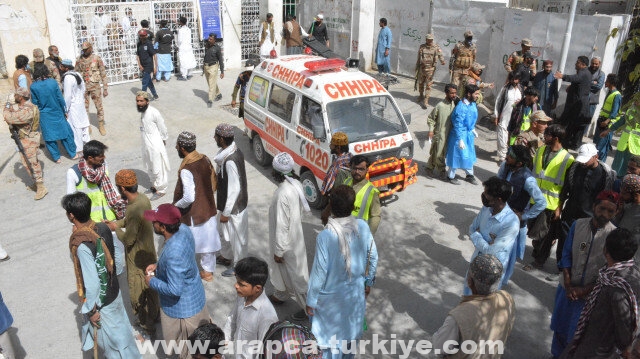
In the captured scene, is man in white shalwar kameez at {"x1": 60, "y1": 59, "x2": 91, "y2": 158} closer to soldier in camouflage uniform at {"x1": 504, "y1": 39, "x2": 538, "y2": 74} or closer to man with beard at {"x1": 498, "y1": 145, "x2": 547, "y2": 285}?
man with beard at {"x1": 498, "y1": 145, "x2": 547, "y2": 285}

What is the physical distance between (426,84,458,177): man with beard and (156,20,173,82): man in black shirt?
26.9ft

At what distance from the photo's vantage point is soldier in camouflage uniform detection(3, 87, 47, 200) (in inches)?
320

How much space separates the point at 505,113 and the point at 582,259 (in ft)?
19.1

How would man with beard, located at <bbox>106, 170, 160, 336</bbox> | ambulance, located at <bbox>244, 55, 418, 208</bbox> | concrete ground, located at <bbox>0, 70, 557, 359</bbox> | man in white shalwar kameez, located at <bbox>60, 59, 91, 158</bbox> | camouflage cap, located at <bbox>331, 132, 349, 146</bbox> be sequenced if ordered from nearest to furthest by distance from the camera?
man with beard, located at <bbox>106, 170, 160, 336</bbox>
concrete ground, located at <bbox>0, 70, 557, 359</bbox>
camouflage cap, located at <bbox>331, 132, 349, 146</bbox>
ambulance, located at <bbox>244, 55, 418, 208</bbox>
man in white shalwar kameez, located at <bbox>60, 59, 91, 158</bbox>

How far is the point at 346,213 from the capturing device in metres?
4.25

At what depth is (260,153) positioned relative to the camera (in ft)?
32.2

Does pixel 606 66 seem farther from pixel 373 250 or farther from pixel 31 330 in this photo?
pixel 31 330

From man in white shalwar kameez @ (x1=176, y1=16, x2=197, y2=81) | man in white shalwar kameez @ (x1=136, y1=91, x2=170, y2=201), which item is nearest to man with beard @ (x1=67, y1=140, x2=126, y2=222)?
man in white shalwar kameez @ (x1=136, y1=91, x2=170, y2=201)

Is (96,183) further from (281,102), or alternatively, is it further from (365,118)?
(365,118)

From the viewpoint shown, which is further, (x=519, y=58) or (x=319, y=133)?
(x=519, y=58)

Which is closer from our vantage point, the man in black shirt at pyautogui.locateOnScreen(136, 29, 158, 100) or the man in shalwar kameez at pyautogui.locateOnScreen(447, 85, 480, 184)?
the man in shalwar kameez at pyautogui.locateOnScreen(447, 85, 480, 184)

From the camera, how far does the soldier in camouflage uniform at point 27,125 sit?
814cm

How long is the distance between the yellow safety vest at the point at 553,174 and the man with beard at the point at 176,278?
172 inches

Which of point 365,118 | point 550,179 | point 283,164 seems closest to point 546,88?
point 365,118
